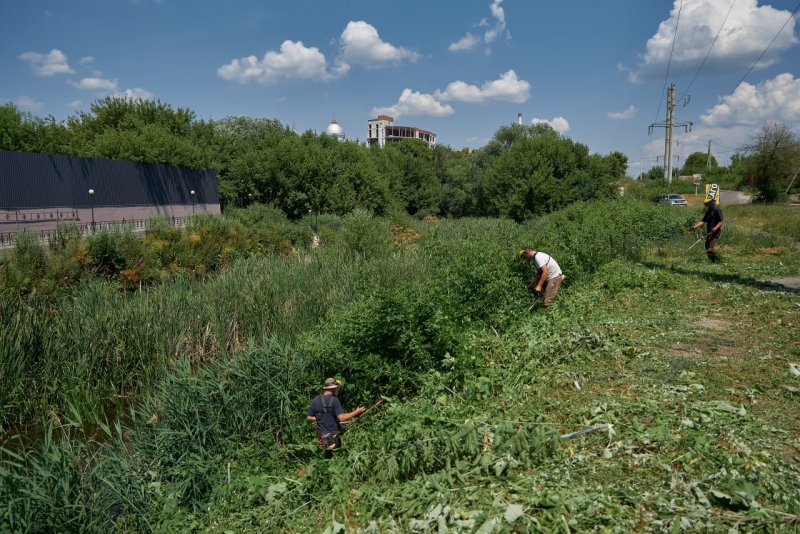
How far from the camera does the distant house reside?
74.6 ft

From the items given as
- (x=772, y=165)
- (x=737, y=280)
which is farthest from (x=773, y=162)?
(x=737, y=280)

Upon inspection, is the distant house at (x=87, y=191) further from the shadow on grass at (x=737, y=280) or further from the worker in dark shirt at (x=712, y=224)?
the worker in dark shirt at (x=712, y=224)

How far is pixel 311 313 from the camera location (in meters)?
10.7

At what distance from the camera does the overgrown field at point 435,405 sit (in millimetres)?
3586

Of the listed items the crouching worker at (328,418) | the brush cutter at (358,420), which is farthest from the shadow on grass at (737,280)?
the crouching worker at (328,418)

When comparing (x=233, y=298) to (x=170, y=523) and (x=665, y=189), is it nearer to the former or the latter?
(x=170, y=523)

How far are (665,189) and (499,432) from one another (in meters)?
46.4

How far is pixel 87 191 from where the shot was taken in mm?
27094

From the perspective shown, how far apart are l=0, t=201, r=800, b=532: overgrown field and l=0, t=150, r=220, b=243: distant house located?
11997mm

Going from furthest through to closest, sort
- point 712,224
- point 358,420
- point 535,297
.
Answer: point 712,224 < point 535,297 < point 358,420

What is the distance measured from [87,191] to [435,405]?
28329 millimetres

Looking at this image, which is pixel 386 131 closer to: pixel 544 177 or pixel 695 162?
pixel 695 162

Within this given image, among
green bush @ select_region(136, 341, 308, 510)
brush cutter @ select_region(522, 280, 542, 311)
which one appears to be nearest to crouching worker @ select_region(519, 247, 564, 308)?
brush cutter @ select_region(522, 280, 542, 311)

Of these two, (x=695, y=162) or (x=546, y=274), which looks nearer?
(x=546, y=274)
